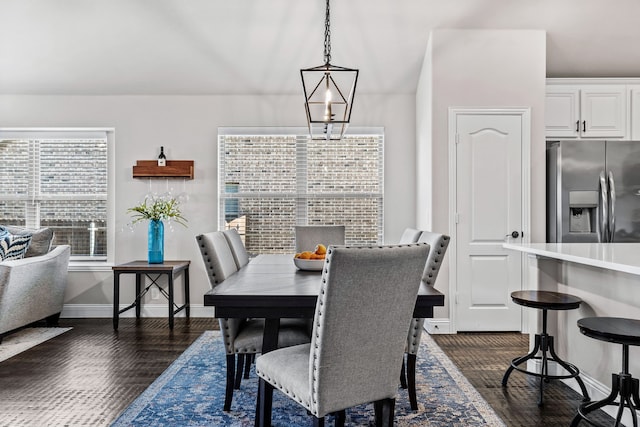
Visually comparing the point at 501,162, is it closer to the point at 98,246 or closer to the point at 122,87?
the point at 122,87

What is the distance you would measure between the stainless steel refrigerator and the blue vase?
3663mm

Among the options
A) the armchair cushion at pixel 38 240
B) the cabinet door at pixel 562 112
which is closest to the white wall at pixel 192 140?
the armchair cushion at pixel 38 240

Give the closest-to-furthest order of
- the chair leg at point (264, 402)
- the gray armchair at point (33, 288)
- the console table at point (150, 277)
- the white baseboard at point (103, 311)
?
the chair leg at point (264, 402) < the gray armchair at point (33, 288) < the console table at point (150, 277) < the white baseboard at point (103, 311)

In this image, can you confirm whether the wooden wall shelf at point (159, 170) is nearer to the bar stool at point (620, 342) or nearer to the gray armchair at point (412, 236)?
the gray armchair at point (412, 236)

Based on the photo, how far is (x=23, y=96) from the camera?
4863 millimetres

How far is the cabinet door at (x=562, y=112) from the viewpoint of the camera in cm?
444

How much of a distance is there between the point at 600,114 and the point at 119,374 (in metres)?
4.66

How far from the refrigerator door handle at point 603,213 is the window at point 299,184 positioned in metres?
1.98

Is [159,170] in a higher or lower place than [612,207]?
higher

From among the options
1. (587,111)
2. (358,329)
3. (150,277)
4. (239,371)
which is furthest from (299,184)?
(358,329)

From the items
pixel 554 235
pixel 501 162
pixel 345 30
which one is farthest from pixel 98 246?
pixel 554 235

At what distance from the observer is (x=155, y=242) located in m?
4.63

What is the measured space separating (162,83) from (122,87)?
0.42 m

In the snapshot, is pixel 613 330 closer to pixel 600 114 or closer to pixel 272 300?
pixel 272 300
